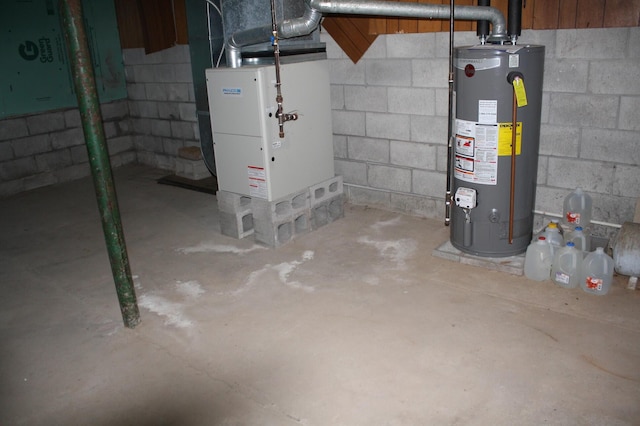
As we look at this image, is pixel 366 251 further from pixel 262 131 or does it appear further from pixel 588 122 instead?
pixel 588 122

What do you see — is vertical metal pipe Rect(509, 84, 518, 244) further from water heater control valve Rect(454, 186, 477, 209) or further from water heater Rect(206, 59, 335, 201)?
water heater Rect(206, 59, 335, 201)

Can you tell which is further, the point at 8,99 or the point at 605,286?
the point at 8,99

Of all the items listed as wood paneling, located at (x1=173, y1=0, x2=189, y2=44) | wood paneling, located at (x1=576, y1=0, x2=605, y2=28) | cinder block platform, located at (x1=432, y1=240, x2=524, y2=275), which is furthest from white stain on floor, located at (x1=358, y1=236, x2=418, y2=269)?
wood paneling, located at (x1=173, y1=0, x2=189, y2=44)

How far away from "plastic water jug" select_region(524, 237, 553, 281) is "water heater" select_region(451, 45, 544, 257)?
0.19 m

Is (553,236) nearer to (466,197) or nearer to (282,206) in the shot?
(466,197)

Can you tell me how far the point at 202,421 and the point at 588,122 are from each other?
2.94 meters

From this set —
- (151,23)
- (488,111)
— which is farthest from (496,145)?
(151,23)

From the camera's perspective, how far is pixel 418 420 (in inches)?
87.4

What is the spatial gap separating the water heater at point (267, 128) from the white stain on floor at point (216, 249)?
40 cm

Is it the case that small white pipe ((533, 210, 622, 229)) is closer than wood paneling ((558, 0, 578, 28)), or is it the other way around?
wood paneling ((558, 0, 578, 28))

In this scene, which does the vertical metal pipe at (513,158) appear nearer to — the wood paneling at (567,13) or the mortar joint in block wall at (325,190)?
the wood paneling at (567,13)

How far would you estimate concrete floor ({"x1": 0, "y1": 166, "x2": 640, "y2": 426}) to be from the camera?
233cm

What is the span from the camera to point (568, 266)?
3170 millimetres

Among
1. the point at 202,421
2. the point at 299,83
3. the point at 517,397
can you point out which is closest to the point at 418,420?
the point at 517,397
